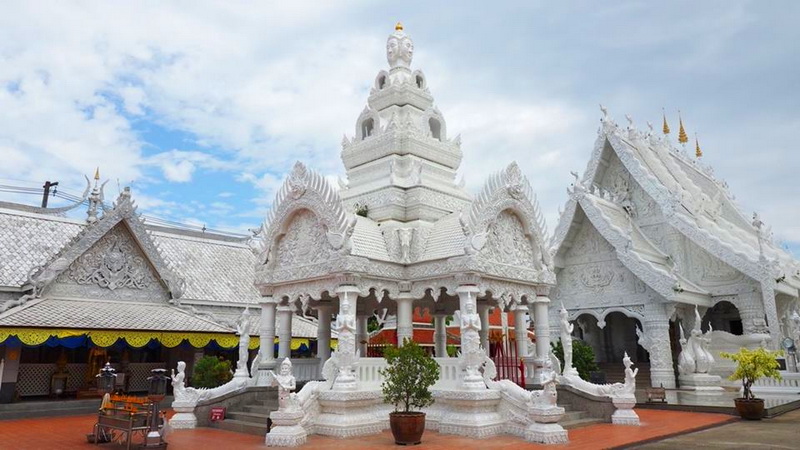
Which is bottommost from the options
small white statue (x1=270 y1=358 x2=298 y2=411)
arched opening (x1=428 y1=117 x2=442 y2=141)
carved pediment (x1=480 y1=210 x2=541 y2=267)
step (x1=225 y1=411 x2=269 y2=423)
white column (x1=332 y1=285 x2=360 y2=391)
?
step (x1=225 y1=411 x2=269 y2=423)

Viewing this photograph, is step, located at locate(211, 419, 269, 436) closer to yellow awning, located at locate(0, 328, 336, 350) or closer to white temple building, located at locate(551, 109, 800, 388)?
yellow awning, located at locate(0, 328, 336, 350)

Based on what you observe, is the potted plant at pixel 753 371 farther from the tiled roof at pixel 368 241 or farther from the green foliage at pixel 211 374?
the green foliage at pixel 211 374

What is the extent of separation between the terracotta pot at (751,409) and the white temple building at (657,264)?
4837 mm

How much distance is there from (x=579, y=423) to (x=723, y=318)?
48.0 ft

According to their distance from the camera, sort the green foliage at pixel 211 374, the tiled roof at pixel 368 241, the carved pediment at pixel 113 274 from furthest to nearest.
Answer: the carved pediment at pixel 113 274 < the green foliage at pixel 211 374 < the tiled roof at pixel 368 241

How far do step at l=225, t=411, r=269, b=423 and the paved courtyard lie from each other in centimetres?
42

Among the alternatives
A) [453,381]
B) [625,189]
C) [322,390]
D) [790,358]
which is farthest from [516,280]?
[625,189]

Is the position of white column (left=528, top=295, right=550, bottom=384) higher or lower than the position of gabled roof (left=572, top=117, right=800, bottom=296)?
lower

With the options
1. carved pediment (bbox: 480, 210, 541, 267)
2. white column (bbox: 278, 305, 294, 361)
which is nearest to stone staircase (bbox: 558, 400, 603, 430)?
carved pediment (bbox: 480, 210, 541, 267)

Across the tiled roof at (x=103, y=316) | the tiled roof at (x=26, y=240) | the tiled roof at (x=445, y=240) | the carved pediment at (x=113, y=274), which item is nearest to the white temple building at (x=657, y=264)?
the tiled roof at (x=445, y=240)

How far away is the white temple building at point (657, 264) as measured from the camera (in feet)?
56.1

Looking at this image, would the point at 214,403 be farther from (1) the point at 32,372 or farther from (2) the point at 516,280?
(1) the point at 32,372

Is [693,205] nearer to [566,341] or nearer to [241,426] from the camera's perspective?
[566,341]

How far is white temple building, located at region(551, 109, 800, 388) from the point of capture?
17094 millimetres
